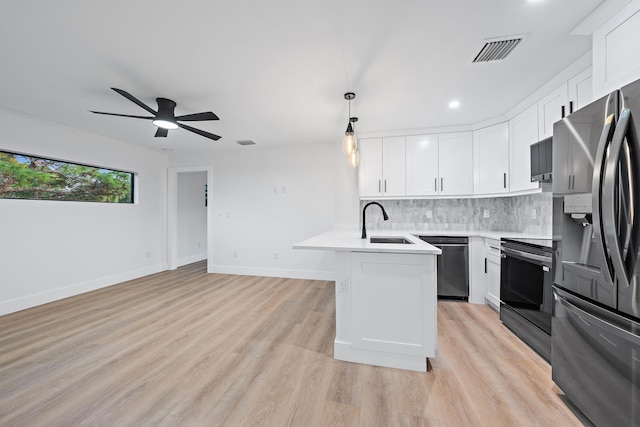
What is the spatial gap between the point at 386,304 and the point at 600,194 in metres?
1.40

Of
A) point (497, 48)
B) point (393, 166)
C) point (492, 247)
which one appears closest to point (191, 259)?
point (393, 166)

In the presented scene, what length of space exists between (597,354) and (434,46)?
2.20 m

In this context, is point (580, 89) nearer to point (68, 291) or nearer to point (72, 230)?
point (72, 230)

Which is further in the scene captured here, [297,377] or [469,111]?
[469,111]

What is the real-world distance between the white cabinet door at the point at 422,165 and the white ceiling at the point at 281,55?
582 mm

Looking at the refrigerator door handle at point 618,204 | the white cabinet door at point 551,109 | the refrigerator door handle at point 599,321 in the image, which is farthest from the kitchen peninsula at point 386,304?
the white cabinet door at point 551,109

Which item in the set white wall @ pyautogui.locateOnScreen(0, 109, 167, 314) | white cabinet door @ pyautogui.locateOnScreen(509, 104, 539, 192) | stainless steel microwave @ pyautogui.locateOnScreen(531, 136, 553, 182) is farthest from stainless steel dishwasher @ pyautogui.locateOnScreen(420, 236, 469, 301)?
white wall @ pyautogui.locateOnScreen(0, 109, 167, 314)

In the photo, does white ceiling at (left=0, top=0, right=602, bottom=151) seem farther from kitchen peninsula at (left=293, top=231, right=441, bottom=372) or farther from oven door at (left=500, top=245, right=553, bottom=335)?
oven door at (left=500, top=245, right=553, bottom=335)

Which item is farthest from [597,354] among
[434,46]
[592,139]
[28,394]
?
[28,394]

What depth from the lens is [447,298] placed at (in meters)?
3.53

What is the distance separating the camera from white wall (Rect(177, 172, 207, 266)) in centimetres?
587

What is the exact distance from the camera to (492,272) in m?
3.13

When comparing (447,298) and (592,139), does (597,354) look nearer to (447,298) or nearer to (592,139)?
(592,139)

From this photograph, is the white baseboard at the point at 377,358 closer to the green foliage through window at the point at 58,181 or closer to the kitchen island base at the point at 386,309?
the kitchen island base at the point at 386,309
